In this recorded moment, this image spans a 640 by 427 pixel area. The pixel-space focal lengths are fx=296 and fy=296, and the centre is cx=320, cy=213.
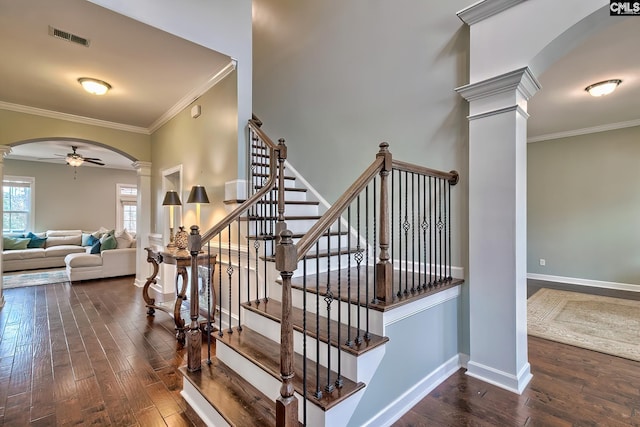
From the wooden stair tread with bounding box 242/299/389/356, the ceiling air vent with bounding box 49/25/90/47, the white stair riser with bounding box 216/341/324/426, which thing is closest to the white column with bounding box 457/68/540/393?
the wooden stair tread with bounding box 242/299/389/356

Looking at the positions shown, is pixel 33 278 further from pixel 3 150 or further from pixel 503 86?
pixel 503 86

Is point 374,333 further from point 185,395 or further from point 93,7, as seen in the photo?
point 93,7

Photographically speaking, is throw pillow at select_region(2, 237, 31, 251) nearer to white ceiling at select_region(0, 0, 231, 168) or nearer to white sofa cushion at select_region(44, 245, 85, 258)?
white sofa cushion at select_region(44, 245, 85, 258)

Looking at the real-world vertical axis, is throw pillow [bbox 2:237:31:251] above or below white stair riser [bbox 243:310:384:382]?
above

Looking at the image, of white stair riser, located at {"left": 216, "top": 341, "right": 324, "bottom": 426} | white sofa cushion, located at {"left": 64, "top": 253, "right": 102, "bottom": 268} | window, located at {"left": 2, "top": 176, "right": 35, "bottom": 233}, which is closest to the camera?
white stair riser, located at {"left": 216, "top": 341, "right": 324, "bottom": 426}

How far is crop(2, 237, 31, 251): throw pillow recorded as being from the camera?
23.4 feet

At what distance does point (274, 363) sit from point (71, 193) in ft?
33.4

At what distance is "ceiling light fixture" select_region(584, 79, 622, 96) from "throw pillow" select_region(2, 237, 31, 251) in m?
11.4

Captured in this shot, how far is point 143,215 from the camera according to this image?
5.56 meters

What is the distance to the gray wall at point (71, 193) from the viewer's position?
8391 mm

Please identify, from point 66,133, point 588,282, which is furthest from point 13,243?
point 588,282

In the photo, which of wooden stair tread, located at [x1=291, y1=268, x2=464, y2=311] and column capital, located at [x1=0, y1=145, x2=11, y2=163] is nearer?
wooden stair tread, located at [x1=291, y1=268, x2=464, y2=311]

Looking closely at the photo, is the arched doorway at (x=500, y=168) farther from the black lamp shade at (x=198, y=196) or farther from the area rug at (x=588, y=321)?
the black lamp shade at (x=198, y=196)

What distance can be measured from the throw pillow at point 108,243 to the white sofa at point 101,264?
0.46 feet
